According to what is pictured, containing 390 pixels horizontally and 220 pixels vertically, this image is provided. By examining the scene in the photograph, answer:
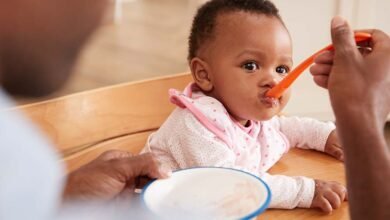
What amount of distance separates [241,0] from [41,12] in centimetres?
66

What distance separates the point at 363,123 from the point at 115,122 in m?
0.70

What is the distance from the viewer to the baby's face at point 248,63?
3.26 ft

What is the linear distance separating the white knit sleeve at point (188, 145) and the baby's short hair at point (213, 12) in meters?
0.19

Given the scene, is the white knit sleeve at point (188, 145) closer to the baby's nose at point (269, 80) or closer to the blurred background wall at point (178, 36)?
the baby's nose at point (269, 80)

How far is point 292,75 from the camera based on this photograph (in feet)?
2.96

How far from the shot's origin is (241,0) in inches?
42.1

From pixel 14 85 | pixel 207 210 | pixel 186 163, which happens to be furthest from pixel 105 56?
pixel 14 85

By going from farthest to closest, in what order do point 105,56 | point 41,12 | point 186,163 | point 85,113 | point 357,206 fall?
point 105,56
point 85,113
point 186,163
point 357,206
point 41,12

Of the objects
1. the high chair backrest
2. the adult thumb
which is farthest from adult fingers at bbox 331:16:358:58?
the high chair backrest

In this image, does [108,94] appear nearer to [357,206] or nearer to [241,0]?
[241,0]

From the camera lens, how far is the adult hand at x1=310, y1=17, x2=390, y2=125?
0.64 meters

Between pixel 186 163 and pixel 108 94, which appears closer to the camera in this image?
pixel 186 163

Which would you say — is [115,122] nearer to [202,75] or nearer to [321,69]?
[202,75]

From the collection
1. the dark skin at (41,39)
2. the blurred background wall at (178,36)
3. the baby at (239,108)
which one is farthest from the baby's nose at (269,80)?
the blurred background wall at (178,36)
